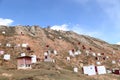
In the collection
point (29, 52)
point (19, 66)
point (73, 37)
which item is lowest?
point (19, 66)

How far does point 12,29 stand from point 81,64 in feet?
173

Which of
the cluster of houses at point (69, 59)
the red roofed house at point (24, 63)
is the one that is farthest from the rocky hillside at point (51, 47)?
the red roofed house at point (24, 63)

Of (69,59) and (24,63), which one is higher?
(69,59)

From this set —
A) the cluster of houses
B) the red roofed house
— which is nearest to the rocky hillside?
the cluster of houses

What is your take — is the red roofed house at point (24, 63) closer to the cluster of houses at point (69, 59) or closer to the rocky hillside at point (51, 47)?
the cluster of houses at point (69, 59)

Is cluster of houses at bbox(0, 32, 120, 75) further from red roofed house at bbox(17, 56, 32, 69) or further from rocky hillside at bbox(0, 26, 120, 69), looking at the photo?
rocky hillside at bbox(0, 26, 120, 69)

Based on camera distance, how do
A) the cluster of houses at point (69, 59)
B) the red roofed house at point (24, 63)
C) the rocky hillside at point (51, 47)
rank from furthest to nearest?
the rocky hillside at point (51, 47)
the cluster of houses at point (69, 59)
the red roofed house at point (24, 63)

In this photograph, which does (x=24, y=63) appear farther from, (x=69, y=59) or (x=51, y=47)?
(x=51, y=47)

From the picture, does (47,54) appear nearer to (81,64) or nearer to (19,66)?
(81,64)

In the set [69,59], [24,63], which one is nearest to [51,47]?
[69,59]

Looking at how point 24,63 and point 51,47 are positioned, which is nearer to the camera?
point 24,63

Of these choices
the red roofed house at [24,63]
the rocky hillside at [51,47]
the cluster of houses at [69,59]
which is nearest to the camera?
the red roofed house at [24,63]

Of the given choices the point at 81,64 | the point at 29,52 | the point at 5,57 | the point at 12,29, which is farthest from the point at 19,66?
the point at 12,29

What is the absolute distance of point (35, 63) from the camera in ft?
266
